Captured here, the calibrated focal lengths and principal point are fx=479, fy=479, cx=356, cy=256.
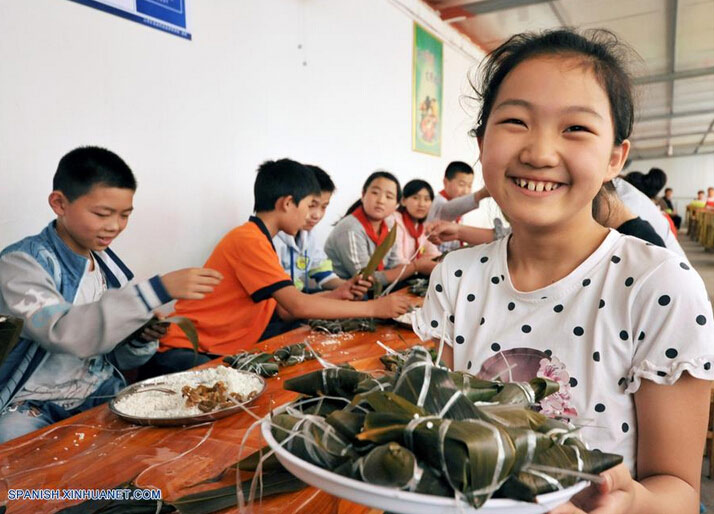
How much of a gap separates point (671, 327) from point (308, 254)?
10.1ft

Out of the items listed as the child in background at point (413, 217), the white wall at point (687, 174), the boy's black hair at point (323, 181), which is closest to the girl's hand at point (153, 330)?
the boy's black hair at point (323, 181)

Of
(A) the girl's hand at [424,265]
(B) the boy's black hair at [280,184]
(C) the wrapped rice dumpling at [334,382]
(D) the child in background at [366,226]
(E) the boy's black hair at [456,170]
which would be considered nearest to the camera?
(C) the wrapped rice dumpling at [334,382]

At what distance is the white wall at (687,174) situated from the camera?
925 inches

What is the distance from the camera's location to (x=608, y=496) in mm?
574

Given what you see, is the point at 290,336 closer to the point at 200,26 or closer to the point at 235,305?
the point at 235,305

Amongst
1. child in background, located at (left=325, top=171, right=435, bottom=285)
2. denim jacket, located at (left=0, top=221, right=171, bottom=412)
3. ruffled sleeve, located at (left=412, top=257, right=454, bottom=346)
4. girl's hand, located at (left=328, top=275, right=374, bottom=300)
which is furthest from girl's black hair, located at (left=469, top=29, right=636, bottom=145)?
child in background, located at (left=325, top=171, right=435, bottom=285)

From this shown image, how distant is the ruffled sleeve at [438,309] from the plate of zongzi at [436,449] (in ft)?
1.41

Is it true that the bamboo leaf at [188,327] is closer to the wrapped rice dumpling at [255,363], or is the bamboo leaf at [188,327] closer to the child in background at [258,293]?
the wrapped rice dumpling at [255,363]

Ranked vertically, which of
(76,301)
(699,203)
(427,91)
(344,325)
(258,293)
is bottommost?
(699,203)

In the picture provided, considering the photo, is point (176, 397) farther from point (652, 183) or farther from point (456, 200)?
point (652, 183)

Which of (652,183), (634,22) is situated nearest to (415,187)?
(652,183)

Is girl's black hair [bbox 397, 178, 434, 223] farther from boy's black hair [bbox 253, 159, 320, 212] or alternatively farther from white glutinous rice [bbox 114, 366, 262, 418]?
white glutinous rice [bbox 114, 366, 262, 418]

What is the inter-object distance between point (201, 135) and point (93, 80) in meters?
0.73

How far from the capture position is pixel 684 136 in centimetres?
1786
